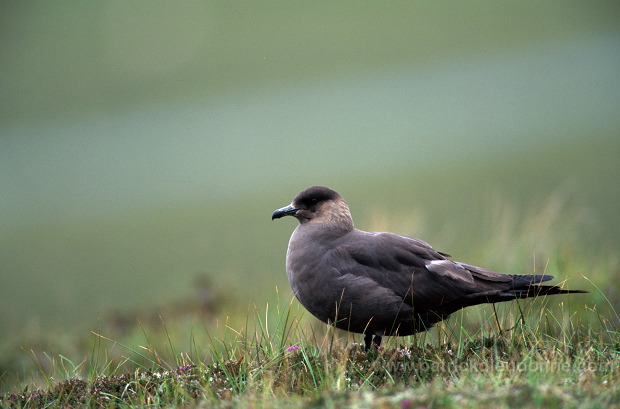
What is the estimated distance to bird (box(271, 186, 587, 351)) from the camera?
3783 mm

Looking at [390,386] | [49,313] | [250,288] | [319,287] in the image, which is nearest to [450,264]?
[319,287]

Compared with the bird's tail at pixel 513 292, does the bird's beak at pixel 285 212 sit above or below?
above


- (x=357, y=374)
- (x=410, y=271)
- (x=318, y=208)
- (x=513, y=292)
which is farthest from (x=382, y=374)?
(x=318, y=208)

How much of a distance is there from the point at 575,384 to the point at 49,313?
18.0ft

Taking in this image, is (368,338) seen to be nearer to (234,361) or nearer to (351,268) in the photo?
(351,268)

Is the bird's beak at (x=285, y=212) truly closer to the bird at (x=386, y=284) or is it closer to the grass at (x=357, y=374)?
the bird at (x=386, y=284)

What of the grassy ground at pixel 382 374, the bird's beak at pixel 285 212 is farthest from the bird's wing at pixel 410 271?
the bird's beak at pixel 285 212

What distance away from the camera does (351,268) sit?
12.7 feet

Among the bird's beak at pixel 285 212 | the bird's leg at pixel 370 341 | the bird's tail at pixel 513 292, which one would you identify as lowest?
the bird's leg at pixel 370 341

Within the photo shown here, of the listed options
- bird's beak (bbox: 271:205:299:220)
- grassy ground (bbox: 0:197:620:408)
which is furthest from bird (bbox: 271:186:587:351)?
bird's beak (bbox: 271:205:299:220)

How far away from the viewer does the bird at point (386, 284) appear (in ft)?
12.4

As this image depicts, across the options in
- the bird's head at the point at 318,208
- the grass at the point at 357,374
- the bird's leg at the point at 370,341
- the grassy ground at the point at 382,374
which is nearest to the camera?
the grassy ground at the point at 382,374

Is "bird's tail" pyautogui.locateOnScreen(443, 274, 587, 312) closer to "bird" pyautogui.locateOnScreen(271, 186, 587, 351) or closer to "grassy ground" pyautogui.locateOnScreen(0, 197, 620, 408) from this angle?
"bird" pyautogui.locateOnScreen(271, 186, 587, 351)

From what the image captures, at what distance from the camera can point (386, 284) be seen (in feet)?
12.6
